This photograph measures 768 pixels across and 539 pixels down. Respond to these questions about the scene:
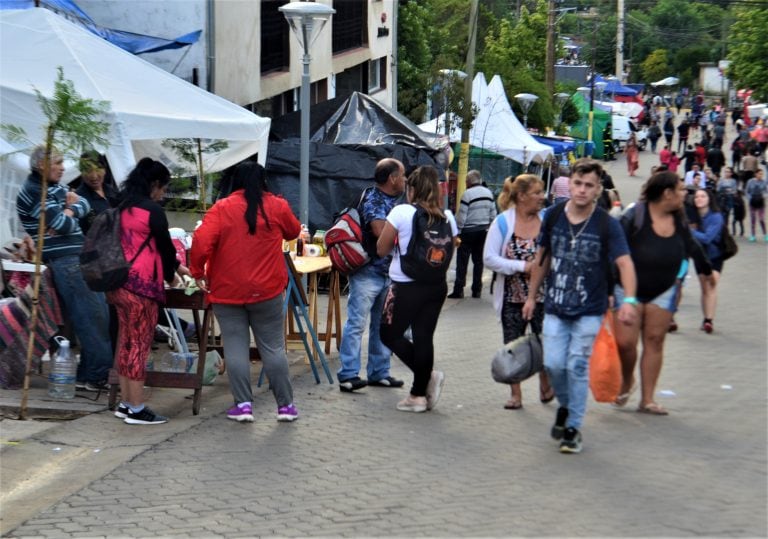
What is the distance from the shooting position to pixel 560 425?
744cm

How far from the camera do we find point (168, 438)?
25.6 ft

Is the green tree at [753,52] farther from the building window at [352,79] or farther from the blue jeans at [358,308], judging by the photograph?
the blue jeans at [358,308]

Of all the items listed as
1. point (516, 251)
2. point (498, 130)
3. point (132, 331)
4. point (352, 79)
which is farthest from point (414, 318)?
point (352, 79)

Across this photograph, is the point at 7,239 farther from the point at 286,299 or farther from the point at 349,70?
the point at 349,70

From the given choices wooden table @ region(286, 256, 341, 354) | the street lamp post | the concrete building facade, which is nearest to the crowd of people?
wooden table @ region(286, 256, 341, 354)

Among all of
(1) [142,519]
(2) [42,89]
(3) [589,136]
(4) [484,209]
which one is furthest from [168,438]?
(3) [589,136]

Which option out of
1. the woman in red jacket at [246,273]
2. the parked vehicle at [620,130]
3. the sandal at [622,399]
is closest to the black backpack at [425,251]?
the woman in red jacket at [246,273]

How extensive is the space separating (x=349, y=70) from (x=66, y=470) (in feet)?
83.3

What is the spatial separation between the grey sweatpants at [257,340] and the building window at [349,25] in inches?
809

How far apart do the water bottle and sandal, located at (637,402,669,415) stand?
13.9 ft

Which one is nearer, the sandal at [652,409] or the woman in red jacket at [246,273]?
the woman in red jacket at [246,273]

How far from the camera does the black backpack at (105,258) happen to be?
7.92m

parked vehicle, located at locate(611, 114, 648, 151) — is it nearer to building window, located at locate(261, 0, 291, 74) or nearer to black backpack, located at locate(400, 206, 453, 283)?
building window, located at locate(261, 0, 291, 74)

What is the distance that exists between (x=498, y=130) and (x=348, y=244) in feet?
66.2
